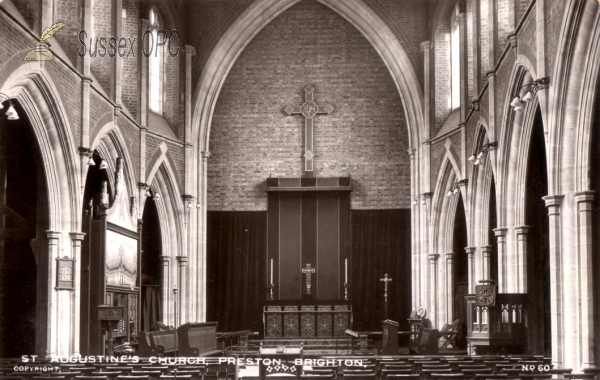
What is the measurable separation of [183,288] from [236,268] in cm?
309

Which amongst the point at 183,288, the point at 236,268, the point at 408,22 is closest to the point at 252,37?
the point at 408,22

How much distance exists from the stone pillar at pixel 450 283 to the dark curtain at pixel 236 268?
735cm

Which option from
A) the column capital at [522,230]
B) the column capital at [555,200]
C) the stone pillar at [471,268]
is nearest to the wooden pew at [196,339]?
the stone pillar at [471,268]

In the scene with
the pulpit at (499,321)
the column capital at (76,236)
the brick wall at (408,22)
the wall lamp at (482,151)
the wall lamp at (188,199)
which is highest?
the brick wall at (408,22)

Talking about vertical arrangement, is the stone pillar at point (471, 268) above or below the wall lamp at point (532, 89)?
below

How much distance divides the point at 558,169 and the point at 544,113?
1.23m

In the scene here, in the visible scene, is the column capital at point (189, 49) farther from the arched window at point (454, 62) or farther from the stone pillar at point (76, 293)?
the stone pillar at point (76, 293)

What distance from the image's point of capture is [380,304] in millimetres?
31734

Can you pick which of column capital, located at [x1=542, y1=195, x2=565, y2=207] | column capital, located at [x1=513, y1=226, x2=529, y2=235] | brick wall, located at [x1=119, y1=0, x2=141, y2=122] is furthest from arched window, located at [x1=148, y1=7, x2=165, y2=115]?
column capital, located at [x1=542, y1=195, x2=565, y2=207]

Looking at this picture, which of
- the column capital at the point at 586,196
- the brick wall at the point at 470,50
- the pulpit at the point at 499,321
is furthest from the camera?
the brick wall at the point at 470,50

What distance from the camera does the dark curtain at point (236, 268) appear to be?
105 feet

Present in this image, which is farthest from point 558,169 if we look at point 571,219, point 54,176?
point 54,176

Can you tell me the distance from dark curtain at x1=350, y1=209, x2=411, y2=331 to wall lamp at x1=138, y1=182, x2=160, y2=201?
26.0ft

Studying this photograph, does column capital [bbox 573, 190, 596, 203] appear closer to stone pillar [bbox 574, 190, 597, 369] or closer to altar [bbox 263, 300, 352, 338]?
stone pillar [bbox 574, 190, 597, 369]
